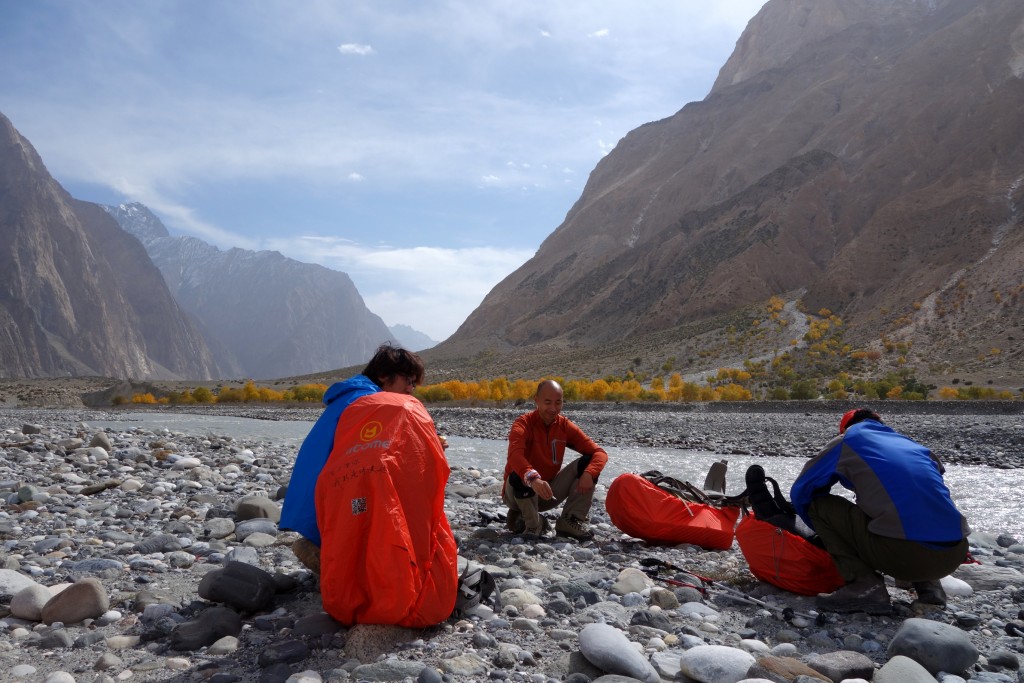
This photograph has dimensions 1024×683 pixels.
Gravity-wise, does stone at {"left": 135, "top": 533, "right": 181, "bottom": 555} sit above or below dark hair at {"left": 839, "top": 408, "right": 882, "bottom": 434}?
below

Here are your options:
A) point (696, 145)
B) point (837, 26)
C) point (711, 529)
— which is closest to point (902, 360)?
point (711, 529)

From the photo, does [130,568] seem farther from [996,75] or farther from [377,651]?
[996,75]

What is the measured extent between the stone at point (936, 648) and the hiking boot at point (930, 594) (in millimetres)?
889

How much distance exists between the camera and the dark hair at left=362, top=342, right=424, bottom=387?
3.96m

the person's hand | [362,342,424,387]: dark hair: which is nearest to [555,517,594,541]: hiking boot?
the person's hand

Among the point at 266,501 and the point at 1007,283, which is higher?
the point at 1007,283

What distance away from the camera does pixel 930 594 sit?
4316 millimetres

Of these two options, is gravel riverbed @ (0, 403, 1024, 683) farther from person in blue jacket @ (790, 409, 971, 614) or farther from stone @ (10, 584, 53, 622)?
person in blue jacket @ (790, 409, 971, 614)

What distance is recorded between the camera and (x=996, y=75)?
6353cm

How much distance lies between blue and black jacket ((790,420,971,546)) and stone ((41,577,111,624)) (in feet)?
13.3

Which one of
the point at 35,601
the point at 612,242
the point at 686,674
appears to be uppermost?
the point at 612,242

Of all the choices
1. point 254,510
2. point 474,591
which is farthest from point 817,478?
point 254,510

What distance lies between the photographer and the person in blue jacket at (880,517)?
397 centimetres

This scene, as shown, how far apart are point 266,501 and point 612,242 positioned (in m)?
84.7
